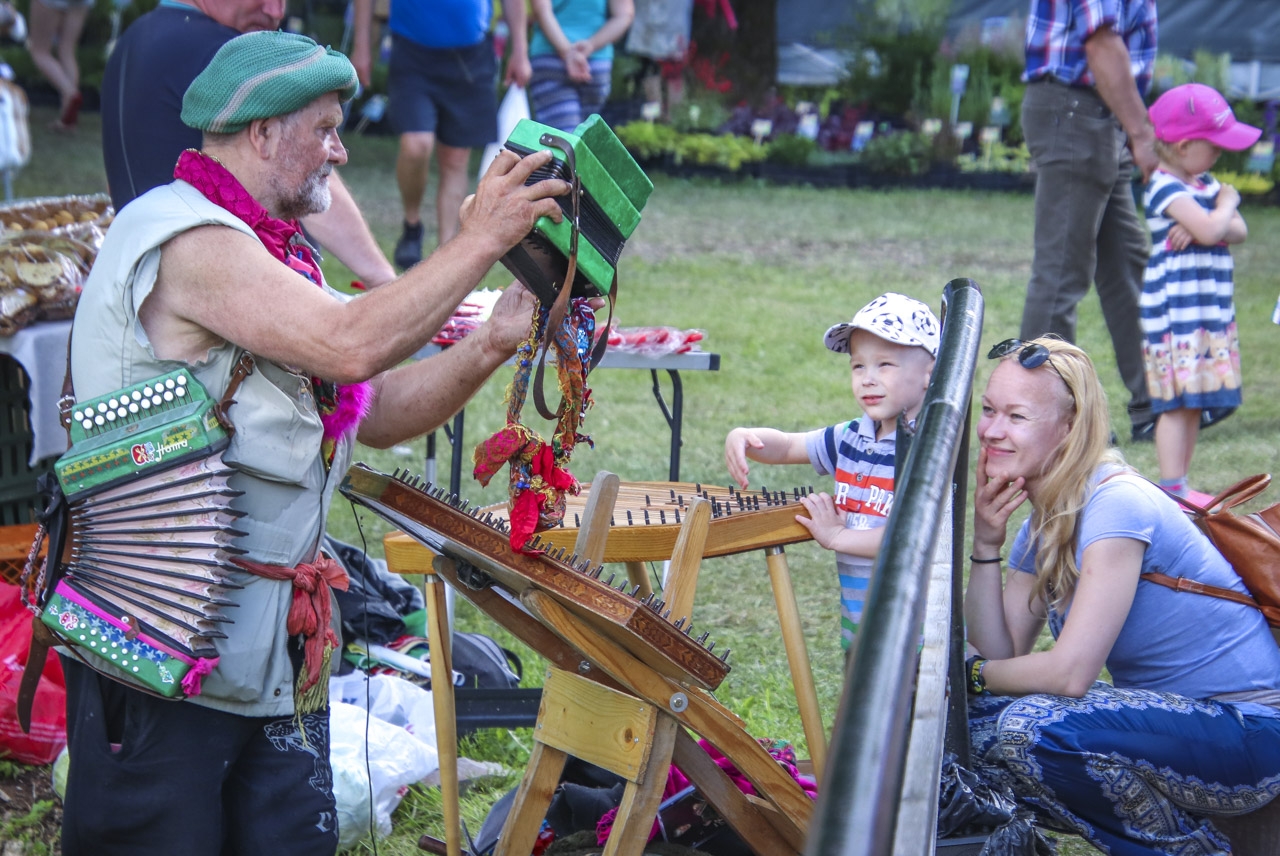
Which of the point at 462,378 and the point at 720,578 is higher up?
the point at 462,378

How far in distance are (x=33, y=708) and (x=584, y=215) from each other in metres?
2.37

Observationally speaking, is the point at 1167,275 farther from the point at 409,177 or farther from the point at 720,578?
the point at 409,177

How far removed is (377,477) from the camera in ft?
8.34

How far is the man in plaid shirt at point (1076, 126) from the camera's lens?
5.77m

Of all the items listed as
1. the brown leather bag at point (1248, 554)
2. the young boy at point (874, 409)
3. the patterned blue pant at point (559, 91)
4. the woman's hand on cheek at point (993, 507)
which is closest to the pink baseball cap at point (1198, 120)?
the young boy at point (874, 409)

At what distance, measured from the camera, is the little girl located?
5.61 m

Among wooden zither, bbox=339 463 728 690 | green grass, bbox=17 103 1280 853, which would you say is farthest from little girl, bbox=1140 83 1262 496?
wooden zither, bbox=339 463 728 690

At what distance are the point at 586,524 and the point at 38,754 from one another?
1.95 m

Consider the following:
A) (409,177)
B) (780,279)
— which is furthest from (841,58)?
(409,177)

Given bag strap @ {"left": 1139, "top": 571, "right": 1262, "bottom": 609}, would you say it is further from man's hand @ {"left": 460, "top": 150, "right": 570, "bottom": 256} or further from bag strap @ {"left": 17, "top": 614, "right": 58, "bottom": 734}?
bag strap @ {"left": 17, "top": 614, "right": 58, "bottom": 734}

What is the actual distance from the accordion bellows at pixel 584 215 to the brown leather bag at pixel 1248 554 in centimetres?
135

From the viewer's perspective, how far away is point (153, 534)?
229 centimetres

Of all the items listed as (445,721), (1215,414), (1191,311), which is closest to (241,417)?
(445,721)

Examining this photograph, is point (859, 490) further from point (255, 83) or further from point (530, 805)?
point (255, 83)
